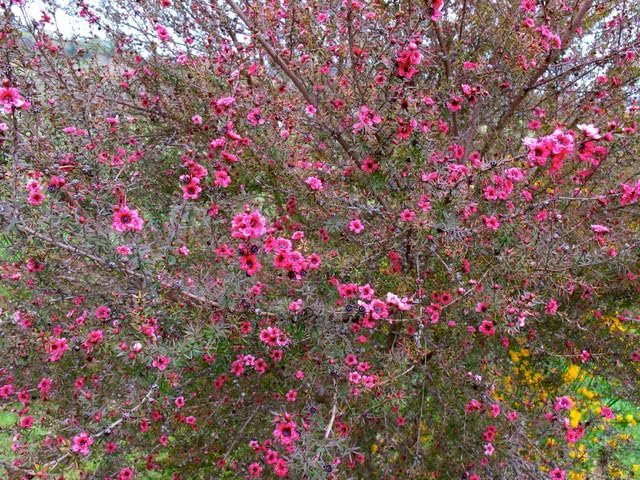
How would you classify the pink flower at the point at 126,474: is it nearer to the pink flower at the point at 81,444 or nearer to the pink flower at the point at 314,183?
the pink flower at the point at 81,444

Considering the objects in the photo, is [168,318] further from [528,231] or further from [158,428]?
[528,231]

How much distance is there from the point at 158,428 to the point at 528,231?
2281 millimetres

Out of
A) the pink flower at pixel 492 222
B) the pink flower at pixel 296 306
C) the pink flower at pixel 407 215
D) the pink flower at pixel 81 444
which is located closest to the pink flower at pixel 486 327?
the pink flower at pixel 492 222

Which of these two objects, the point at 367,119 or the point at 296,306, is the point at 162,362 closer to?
the point at 296,306

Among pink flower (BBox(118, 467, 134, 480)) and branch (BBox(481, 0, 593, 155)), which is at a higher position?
branch (BBox(481, 0, 593, 155))

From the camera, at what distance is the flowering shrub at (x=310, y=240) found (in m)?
2.21

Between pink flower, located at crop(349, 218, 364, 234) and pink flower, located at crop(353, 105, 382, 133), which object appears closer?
pink flower, located at crop(353, 105, 382, 133)

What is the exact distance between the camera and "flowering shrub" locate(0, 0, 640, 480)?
2.21 meters

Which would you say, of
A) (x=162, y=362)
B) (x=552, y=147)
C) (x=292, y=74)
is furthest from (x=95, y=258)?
(x=552, y=147)

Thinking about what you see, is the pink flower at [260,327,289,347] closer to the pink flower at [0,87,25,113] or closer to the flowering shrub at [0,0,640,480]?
the flowering shrub at [0,0,640,480]

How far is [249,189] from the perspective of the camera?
3.32 metres

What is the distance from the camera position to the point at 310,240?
2.85 metres

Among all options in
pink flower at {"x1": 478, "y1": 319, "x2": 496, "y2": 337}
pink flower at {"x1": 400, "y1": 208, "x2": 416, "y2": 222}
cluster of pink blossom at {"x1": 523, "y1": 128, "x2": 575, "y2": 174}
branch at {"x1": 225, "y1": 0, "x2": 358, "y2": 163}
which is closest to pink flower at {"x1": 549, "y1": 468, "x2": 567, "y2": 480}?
pink flower at {"x1": 478, "y1": 319, "x2": 496, "y2": 337}

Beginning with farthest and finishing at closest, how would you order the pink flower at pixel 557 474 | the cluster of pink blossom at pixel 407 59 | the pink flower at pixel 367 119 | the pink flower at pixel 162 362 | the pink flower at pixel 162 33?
the pink flower at pixel 162 33, the pink flower at pixel 557 474, the pink flower at pixel 367 119, the cluster of pink blossom at pixel 407 59, the pink flower at pixel 162 362
